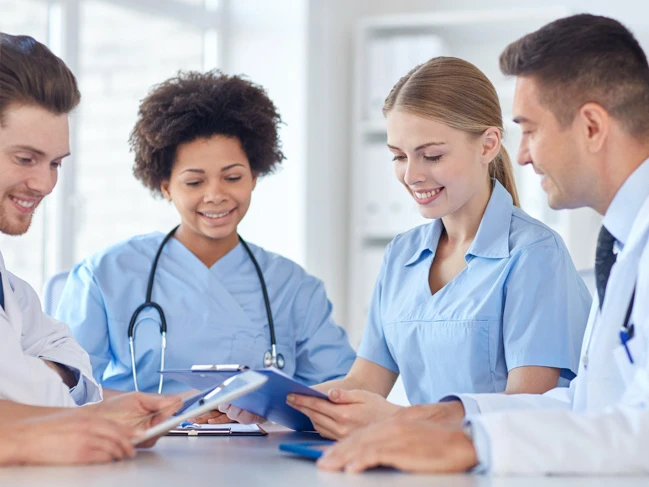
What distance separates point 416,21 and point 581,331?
7.95 ft

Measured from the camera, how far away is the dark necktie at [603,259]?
4.68ft

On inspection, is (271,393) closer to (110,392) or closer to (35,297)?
(35,297)

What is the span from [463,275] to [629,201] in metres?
0.56

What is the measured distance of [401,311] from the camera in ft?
6.41

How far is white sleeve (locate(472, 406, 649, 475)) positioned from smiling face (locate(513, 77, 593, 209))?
17.6 inches

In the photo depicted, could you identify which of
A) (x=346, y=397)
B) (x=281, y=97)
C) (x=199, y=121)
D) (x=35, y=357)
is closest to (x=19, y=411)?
(x=35, y=357)

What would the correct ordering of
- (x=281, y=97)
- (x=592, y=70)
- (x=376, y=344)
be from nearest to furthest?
(x=592, y=70), (x=376, y=344), (x=281, y=97)

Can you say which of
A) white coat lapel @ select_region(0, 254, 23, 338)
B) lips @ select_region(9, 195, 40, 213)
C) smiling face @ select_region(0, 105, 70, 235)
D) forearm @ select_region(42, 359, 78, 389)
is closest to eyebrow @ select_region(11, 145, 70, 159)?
smiling face @ select_region(0, 105, 70, 235)

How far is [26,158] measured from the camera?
5.59ft

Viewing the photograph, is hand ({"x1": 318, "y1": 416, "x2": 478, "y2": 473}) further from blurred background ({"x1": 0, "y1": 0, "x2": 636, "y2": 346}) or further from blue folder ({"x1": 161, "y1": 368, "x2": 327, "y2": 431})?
blurred background ({"x1": 0, "y1": 0, "x2": 636, "y2": 346})

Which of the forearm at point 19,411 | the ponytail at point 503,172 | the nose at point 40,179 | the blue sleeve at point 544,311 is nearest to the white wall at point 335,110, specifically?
the ponytail at point 503,172

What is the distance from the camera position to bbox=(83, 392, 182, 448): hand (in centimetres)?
139

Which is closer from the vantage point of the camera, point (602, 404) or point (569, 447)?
point (569, 447)

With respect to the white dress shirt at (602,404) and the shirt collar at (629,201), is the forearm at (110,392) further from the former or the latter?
the shirt collar at (629,201)
